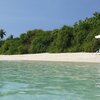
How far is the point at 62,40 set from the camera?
43.6 metres

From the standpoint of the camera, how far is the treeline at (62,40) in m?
40.5

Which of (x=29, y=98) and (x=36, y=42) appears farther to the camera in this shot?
(x=36, y=42)

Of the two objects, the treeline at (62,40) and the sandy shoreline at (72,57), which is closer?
the sandy shoreline at (72,57)

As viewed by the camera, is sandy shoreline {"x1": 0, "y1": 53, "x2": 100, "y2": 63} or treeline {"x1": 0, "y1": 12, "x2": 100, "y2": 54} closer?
sandy shoreline {"x1": 0, "y1": 53, "x2": 100, "y2": 63}

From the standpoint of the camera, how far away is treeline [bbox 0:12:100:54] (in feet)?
133

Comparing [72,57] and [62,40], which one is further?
[62,40]

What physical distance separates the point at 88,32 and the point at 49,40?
22.6 feet

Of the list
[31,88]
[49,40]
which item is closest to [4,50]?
[49,40]

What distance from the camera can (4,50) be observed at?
53.3m

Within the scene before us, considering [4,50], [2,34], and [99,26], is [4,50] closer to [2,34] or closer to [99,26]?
[99,26]

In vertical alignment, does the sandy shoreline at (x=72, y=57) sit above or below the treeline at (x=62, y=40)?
below

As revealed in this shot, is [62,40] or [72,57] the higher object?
[62,40]

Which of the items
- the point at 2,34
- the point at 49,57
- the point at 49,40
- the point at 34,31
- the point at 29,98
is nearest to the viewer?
the point at 29,98

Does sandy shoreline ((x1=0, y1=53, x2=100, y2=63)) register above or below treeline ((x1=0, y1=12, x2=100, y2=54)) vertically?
below
